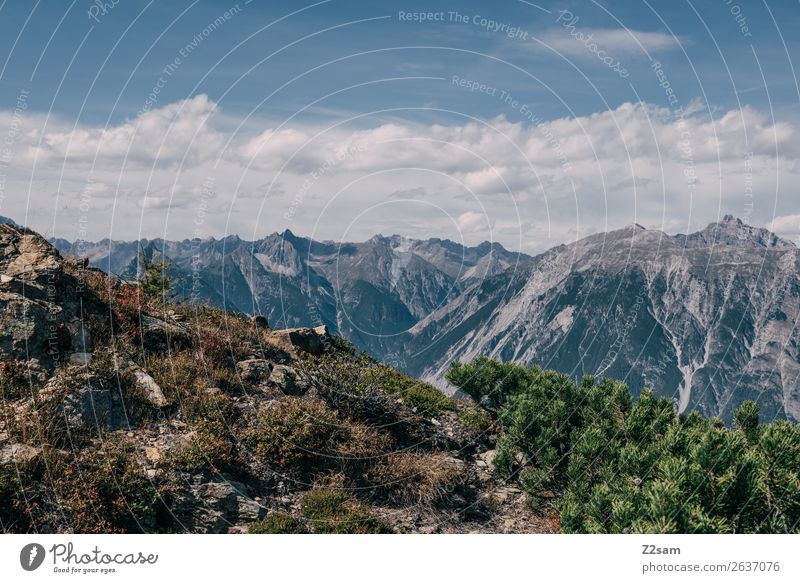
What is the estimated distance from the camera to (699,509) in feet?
31.7

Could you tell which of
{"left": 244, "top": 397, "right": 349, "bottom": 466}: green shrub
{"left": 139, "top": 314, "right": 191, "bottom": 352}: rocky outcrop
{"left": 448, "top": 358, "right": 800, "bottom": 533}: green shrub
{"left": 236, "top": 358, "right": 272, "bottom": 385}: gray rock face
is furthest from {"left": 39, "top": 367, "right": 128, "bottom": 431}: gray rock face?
{"left": 448, "top": 358, "right": 800, "bottom": 533}: green shrub

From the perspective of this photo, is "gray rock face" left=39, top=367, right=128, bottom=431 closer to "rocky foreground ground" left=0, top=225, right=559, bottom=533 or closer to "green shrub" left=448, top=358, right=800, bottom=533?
"rocky foreground ground" left=0, top=225, right=559, bottom=533

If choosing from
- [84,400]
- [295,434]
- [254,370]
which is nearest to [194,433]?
[295,434]

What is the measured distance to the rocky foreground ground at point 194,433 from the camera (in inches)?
453

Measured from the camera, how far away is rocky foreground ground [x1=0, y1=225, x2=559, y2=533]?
37.8 feet

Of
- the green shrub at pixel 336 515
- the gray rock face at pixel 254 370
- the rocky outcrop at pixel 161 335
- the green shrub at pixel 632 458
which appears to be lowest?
the green shrub at pixel 336 515

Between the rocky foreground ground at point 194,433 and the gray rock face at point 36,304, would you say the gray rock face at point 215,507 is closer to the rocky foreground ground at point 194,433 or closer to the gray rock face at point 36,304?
the rocky foreground ground at point 194,433

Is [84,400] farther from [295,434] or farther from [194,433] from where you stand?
[295,434]

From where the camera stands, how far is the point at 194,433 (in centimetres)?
1395

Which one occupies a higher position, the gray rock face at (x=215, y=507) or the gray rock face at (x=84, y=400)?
the gray rock face at (x=84, y=400)

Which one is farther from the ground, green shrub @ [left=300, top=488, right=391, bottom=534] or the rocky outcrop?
the rocky outcrop

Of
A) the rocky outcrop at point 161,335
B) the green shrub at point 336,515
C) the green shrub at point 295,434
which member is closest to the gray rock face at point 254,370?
the green shrub at point 295,434

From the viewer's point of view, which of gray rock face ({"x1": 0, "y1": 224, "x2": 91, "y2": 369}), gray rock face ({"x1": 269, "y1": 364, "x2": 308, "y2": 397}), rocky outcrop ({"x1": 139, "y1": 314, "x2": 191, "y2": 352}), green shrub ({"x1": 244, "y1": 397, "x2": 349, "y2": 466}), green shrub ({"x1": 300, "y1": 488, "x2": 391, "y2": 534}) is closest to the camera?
green shrub ({"x1": 300, "y1": 488, "x2": 391, "y2": 534})

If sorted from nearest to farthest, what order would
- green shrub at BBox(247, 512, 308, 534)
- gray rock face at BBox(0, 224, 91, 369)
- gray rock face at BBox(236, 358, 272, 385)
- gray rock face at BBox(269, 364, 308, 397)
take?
green shrub at BBox(247, 512, 308, 534) < gray rock face at BBox(0, 224, 91, 369) < gray rock face at BBox(236, 358, 272, 385) < gray rock face at BBox(269, 364, 308, 397)
